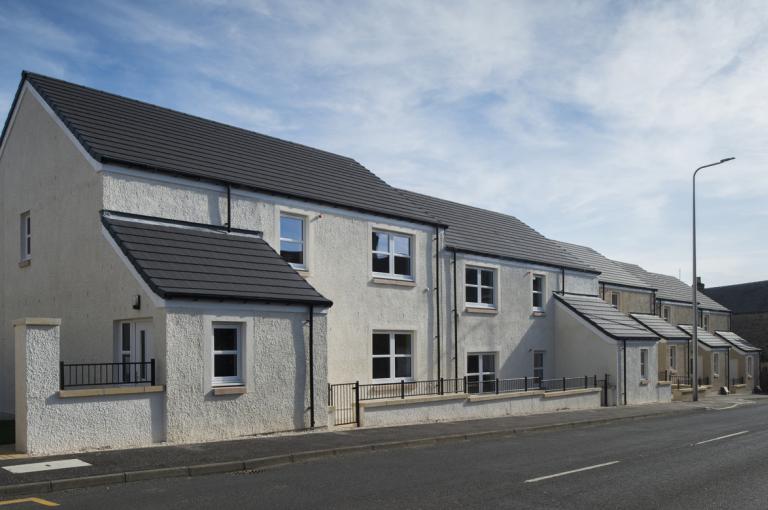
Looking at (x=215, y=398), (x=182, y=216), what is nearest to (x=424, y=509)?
(x=215, y=398)

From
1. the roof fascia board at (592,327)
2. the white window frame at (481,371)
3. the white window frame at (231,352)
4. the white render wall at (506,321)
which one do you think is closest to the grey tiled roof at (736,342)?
the white render wall at (506,321)

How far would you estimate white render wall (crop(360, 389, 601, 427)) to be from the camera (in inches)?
723

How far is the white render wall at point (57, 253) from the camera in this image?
622 inches

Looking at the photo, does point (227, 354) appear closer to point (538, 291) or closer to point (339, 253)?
point (339, 253)

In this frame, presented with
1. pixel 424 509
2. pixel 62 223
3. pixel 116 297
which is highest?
pixel 62 223

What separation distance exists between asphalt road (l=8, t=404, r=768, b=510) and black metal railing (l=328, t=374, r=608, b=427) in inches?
141

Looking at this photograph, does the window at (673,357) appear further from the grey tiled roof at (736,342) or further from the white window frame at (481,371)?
the white window frame at (481,371)

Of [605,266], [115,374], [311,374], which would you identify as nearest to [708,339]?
[605,266]

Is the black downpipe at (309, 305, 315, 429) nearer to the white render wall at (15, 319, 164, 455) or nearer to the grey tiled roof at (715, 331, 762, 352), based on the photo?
the white render wall at (15, 319, 164, 455)

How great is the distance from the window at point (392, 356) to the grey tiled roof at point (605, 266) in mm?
19172

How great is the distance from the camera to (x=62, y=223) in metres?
17.4

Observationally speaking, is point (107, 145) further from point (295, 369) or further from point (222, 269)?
point (295, 369)

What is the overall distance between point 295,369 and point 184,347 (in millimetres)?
2834

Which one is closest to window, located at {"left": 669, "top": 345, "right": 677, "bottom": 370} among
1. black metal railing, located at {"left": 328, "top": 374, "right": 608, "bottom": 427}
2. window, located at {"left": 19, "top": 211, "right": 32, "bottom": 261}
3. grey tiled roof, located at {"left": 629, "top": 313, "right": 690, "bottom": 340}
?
grey tiled roof, located at {"left": 629, "top": 313, "right": 690, "bottom": 340}
